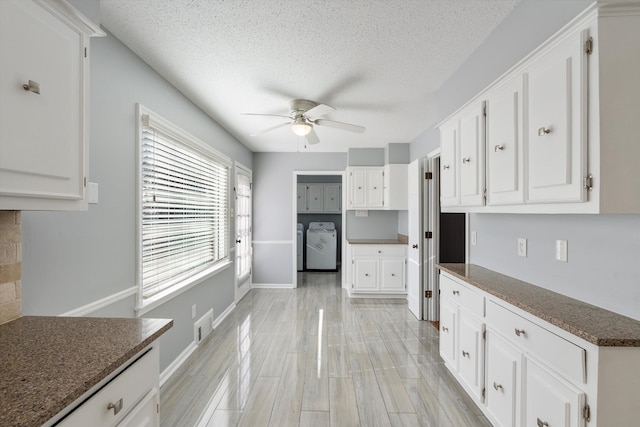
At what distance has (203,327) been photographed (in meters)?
3.17

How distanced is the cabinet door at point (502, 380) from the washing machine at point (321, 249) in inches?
205

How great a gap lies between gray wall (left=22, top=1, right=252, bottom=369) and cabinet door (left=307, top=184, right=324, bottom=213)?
4912 millimetres

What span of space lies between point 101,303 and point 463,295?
235 centimetres

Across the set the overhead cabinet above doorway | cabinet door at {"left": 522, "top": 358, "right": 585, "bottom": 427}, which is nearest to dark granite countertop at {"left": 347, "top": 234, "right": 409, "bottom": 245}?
the overhead cabinet above doorway

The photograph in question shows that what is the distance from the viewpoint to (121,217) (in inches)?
78.2

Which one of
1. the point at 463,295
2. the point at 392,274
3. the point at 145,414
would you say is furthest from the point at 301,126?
the point at 392,274

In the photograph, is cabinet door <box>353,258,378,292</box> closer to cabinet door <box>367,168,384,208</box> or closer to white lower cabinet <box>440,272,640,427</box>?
cabinet door <box>367,168,384,208</box>

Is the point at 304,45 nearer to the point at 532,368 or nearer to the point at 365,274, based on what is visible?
the point at 532,368

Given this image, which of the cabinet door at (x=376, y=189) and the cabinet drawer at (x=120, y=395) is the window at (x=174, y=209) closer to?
the cabinet drawer at (x=120, y=395)

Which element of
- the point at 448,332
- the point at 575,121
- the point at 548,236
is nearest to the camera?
the point at 575,121

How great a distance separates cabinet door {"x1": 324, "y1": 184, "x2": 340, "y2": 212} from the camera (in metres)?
7.35

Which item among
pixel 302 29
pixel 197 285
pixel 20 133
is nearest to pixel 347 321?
pixel 197 285

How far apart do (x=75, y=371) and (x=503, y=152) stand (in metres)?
2.10

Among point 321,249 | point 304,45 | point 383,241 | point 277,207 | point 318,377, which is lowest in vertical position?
point 318,377
